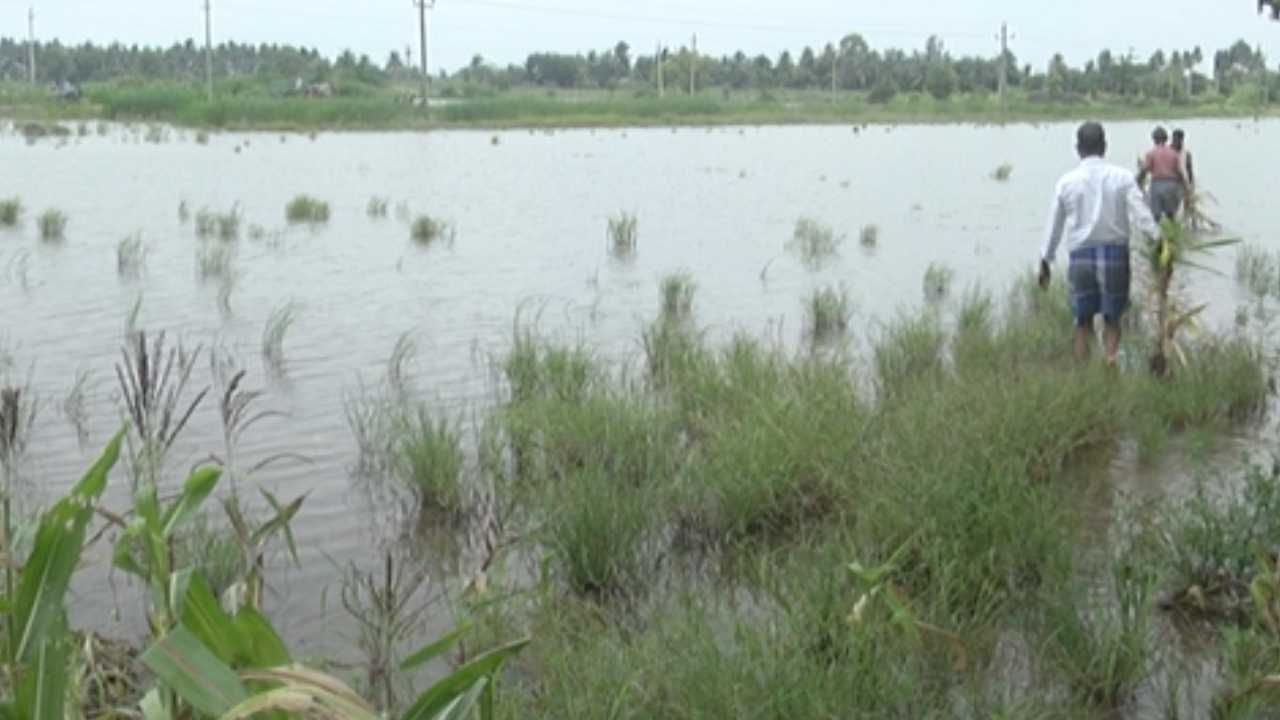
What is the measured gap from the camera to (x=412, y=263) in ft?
57.0

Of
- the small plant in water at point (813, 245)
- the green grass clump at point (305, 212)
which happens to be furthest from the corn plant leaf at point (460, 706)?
the green grass clump at point (305, 212)

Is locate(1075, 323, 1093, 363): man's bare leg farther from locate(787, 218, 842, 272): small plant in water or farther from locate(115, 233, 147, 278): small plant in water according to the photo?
locate(115, 233, 147, 278): small plant in water

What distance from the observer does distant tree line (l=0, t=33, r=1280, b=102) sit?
339 feet

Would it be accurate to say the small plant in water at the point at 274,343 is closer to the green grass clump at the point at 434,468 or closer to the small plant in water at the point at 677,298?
the small plant in water at the point at 677,298

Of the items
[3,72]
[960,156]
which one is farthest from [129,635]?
[3,72]

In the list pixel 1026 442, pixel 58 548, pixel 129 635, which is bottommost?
pixel 129 635

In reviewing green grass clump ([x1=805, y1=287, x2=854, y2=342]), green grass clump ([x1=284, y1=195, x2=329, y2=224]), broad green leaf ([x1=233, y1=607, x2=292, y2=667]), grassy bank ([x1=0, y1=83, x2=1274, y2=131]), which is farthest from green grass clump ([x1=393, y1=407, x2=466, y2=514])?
grassy bank ([x1=0, y1=83, x2=1274, y2=131])

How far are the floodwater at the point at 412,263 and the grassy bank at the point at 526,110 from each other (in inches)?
631

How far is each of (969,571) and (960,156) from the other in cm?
3777

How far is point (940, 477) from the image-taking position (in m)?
5.39

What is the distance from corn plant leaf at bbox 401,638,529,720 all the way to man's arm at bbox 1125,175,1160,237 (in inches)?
276

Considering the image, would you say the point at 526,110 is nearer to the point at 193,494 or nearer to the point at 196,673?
the point at 193,494

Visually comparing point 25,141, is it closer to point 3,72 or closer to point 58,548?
point 58,548

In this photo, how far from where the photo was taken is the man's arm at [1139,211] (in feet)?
28.0
